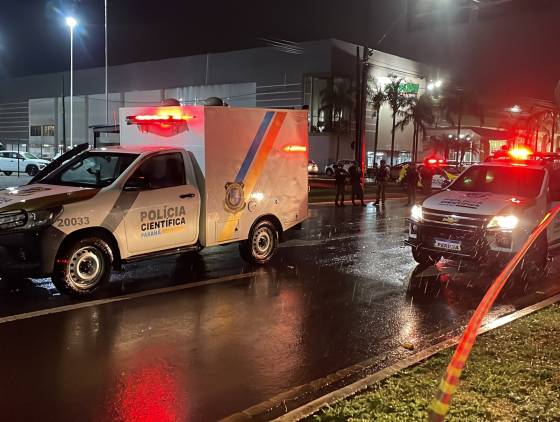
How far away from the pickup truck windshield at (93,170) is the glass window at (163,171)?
0.23m

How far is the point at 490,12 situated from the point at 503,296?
4.02m

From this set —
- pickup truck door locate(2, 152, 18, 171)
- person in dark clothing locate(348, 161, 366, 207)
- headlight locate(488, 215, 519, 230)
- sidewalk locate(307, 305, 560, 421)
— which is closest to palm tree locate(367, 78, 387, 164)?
pickup truck door locate(2, 152, 18, 171)

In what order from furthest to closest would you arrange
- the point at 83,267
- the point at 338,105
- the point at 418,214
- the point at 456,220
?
1. the point at 338,105
2. the point at 418,214
3. the point at 456,220
4. the point at 83,267

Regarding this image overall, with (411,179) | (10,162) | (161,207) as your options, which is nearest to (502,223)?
(161,207)

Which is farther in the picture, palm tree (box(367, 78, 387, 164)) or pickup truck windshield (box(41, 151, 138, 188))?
palm tree (box(367, 78, 387, 164))

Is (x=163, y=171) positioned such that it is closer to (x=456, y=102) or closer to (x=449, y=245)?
(x=449, y=245)

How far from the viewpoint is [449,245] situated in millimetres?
8914

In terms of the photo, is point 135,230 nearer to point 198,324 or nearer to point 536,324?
point 198,324

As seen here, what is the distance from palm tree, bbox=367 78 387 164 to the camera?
54875 millimetres

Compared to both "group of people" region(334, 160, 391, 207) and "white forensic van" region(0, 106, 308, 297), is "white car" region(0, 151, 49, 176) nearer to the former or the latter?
"group of people" region(334, 160, 391, 207)

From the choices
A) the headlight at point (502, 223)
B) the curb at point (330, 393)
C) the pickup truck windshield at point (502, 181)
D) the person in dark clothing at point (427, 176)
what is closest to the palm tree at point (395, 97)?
the person in dark clothing at point (427, 176)

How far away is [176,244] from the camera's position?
8.33 m

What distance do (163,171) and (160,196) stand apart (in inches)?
17.9

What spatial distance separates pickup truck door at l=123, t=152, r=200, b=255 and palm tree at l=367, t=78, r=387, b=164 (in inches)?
1859
